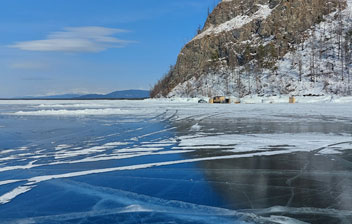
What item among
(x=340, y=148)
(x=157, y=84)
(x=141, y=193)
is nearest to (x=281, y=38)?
(x=157, y=84)

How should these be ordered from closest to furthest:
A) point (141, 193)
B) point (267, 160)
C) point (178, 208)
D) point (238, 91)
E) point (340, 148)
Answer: point (178, 208) < point (141, 193) < point (267, 160) < point (340, 148) < point (238, 91)

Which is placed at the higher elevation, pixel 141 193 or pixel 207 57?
pixel 207 57

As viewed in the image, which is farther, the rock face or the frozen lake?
the rock face

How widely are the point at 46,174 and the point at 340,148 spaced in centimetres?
738

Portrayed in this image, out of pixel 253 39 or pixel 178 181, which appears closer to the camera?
pixel 178 181

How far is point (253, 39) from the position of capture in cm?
8275

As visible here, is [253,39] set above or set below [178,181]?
above

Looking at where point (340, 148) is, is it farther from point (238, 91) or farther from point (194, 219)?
point (238, 91)

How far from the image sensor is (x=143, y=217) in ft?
13.6

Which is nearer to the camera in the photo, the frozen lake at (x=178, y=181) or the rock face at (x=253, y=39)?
the frozen lake at (x=178, y=181)

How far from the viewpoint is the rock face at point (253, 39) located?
2997 inches

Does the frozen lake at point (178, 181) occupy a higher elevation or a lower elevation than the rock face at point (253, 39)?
lower

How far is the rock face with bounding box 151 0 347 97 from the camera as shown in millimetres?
76125

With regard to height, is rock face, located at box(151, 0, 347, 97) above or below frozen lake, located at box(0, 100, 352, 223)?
above
